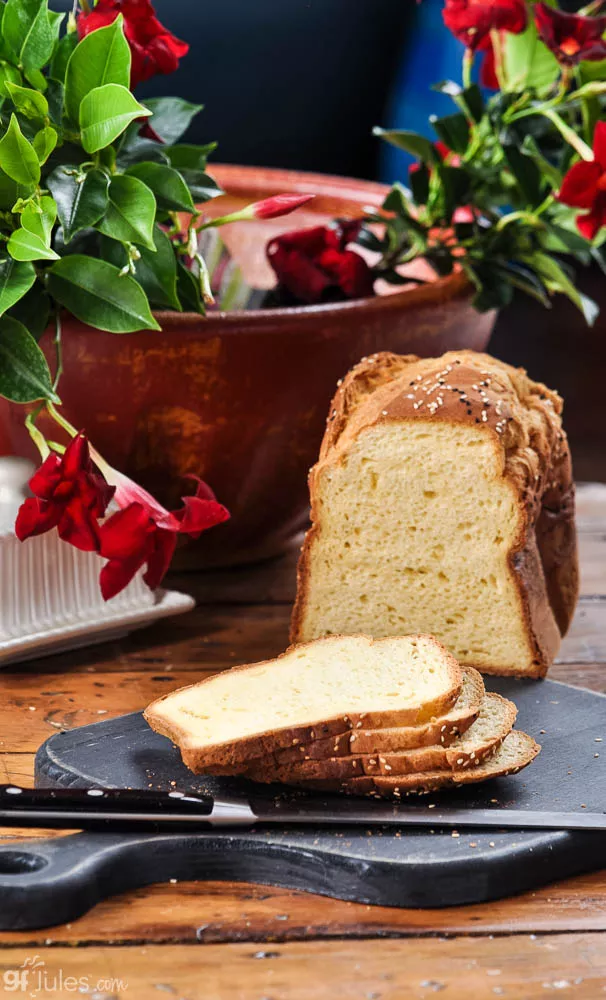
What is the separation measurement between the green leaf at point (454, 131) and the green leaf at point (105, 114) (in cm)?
64

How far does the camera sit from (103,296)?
4.68 ft

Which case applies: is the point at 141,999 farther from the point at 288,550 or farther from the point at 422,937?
the point at 288,550

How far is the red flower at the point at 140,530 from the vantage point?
134 cm

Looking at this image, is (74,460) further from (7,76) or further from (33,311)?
(7,76)

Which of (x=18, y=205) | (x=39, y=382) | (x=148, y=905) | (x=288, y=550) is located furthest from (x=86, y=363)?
(x=148, y=905)

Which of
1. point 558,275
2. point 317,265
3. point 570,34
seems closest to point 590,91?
point 570,34

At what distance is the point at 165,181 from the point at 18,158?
21cm

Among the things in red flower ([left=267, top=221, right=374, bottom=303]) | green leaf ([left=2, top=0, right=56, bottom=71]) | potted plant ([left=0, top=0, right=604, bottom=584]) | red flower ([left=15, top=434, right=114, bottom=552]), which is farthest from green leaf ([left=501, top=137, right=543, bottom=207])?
red flower ([left=15, top=434, right=114, bottom=552])

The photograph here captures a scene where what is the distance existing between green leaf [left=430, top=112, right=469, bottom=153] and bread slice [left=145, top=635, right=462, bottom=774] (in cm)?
82

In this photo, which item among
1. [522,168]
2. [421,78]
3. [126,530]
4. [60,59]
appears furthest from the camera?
[421,78]

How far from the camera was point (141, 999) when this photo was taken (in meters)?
0.99

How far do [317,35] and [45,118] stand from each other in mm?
2583

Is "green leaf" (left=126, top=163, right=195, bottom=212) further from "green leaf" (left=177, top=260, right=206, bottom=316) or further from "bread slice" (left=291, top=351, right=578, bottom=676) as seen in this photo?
"bread slice" (left=291, top=351, right=578, bottom=676)

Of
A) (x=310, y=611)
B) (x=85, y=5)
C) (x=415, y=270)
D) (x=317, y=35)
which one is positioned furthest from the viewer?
(x=317, y=35)
